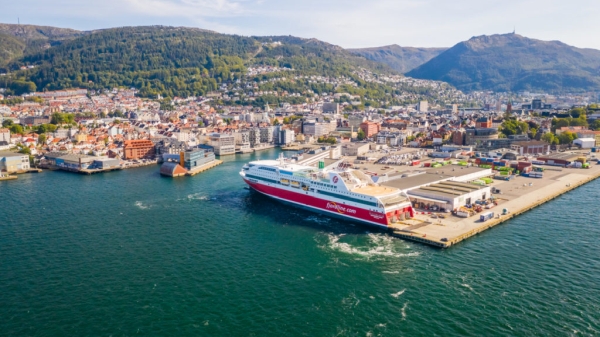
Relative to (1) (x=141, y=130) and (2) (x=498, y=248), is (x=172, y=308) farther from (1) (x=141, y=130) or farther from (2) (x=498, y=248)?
(1) (x=141, y=130)

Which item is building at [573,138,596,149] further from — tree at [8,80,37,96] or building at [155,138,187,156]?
tree at [8,80,37,96]

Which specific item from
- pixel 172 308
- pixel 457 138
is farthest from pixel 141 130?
pixel 172 308

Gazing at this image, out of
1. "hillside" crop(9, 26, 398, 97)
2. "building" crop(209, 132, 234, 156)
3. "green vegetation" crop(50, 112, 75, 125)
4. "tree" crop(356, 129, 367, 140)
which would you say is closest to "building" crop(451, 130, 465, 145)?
"tree" crop(356, 129, 367, 140)

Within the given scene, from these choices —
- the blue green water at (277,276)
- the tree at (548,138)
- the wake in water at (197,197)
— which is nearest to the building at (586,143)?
the tree at (548,138)

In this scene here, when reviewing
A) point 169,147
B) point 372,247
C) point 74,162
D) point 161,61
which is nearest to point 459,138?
point 169,147

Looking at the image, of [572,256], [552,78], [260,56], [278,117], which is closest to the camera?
[572,256]

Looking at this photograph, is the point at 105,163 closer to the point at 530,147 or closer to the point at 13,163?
the point at 13,163
